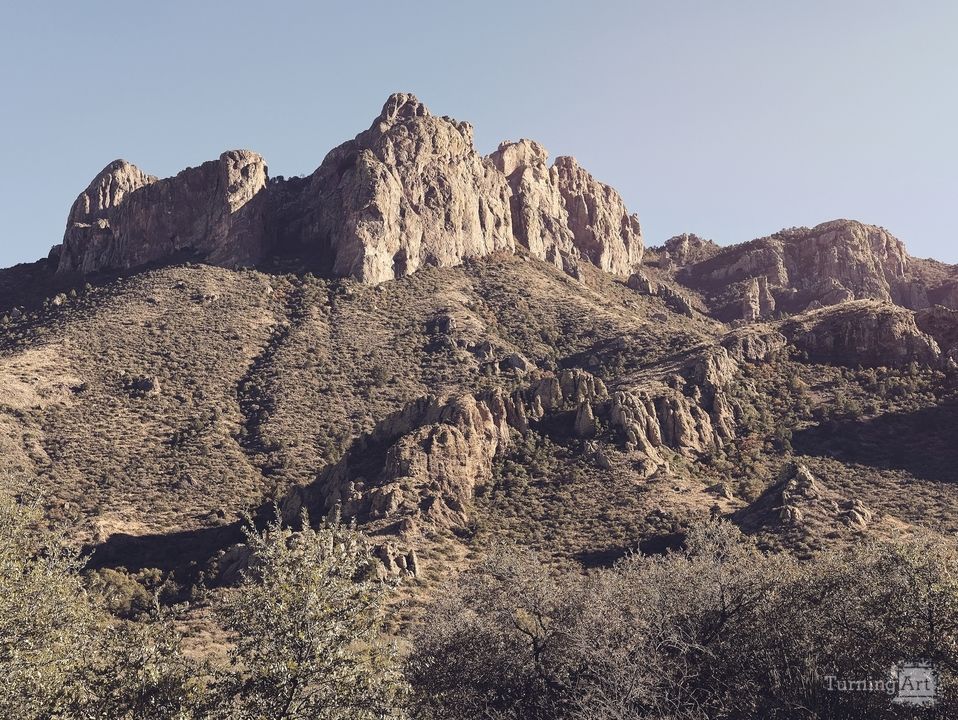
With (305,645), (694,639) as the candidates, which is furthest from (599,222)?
(305,645)

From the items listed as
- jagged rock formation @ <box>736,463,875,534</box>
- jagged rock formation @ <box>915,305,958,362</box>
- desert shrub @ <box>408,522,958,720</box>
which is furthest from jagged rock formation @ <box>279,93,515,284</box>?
desert shrub @ <box>408,522,958,720</box>

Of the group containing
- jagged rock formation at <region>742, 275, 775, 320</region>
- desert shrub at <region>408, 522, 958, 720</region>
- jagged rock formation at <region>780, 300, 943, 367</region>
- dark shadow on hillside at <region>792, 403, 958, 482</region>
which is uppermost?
jagged rock formation at <region>742, 275, 775, 320</region>

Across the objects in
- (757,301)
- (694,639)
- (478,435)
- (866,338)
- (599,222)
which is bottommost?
(694,639)

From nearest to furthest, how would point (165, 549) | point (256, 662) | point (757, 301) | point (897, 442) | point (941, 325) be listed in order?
point (256, 662), point (165, 549), point (897, 442), point (941, 325), point (757, 301)

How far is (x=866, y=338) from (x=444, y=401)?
43205 millimetres

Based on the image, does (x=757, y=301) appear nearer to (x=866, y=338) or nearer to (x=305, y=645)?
(x=866, y=338)

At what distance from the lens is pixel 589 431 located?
60.0 metres

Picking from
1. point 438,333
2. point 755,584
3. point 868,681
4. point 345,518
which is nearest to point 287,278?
point 438,333

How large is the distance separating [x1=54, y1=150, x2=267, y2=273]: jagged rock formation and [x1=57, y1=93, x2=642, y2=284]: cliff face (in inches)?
7.0

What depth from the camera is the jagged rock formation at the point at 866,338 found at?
249 feet

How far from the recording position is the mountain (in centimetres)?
5288

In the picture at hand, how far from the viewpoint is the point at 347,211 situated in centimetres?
10775

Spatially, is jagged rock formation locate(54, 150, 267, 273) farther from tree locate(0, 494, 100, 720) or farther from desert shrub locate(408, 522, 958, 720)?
tree locate(0, 494, 100, 720)

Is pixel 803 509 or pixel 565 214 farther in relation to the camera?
pixel 565 214
